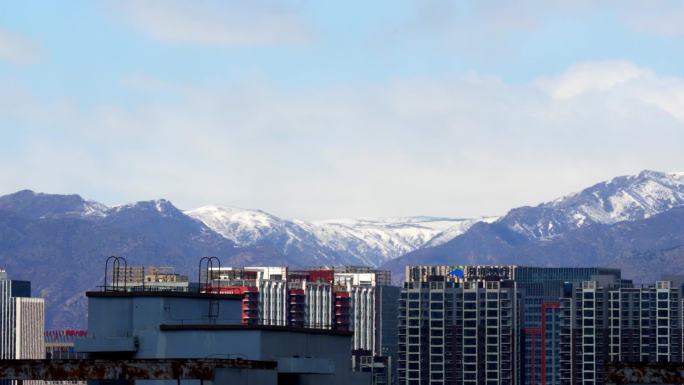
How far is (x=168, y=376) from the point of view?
51.5m

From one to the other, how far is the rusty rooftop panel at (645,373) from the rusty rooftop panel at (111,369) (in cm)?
1160

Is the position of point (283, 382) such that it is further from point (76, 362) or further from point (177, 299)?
point (76, 362)

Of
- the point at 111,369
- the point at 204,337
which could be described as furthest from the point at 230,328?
the point at 111,369

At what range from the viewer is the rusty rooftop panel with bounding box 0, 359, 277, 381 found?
51281 millimetres

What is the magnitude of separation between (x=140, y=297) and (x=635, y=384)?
138ft

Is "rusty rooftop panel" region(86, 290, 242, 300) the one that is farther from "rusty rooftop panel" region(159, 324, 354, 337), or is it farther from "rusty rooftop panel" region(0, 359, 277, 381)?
"rusty rooftop panel" region(0, 359, 277, 381)

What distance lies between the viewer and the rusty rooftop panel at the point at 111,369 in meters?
51.3

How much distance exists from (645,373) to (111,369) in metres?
15.3

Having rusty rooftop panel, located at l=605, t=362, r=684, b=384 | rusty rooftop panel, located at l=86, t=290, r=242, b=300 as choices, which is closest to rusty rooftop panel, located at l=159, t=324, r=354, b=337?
rusty rooftop panel, located at l=86, t=290, r=242, b=300

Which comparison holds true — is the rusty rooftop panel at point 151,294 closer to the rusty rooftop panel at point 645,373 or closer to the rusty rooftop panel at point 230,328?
the rusty rooftop panel at point 230,328

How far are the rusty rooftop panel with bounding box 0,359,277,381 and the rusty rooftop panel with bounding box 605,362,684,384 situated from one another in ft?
38.1

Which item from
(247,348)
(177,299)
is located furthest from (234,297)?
(247,348)

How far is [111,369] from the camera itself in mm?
52281

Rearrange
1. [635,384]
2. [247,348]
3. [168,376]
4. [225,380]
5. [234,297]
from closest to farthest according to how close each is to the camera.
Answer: [635,384] < [168,376] < [225,380] < [247,348] < [234,297]
